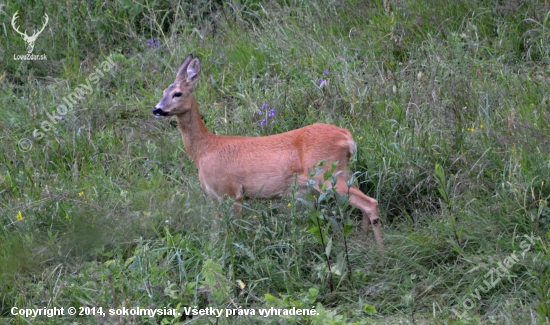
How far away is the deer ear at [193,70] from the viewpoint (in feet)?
22.2

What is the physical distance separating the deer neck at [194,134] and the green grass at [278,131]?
0.26 meters

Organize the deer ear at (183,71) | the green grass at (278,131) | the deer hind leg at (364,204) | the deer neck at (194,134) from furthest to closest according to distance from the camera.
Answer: the deer ear at (183,71), the deer neck at (194,134), the deer hind leg at (364,204), the green grass at (278,131)

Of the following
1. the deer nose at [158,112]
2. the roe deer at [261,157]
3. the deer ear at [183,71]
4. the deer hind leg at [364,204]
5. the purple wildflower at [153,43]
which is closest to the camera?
the deer hind leg at [364,204]

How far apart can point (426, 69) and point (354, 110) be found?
91cm

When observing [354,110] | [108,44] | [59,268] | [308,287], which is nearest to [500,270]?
[308,287]

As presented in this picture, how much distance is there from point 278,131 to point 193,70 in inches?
38.2

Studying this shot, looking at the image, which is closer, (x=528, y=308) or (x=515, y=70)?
(x=528, y=308)

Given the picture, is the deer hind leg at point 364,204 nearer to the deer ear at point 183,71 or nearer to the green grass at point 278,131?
the green grass at point 278,131

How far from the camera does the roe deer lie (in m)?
6.04

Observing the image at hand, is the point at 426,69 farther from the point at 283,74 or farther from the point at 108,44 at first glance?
the point at 108,44

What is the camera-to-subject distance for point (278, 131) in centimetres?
730

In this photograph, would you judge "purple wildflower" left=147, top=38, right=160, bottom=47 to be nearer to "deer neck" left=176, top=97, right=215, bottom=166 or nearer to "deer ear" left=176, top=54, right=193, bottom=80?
"deer ear" left=176, top=54, right=193, bottom=80

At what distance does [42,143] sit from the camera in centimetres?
759

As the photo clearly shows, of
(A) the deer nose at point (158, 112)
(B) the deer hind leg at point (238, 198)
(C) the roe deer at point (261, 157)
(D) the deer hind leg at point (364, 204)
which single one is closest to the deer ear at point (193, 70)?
(C) the roe deer at point (261, 157)
